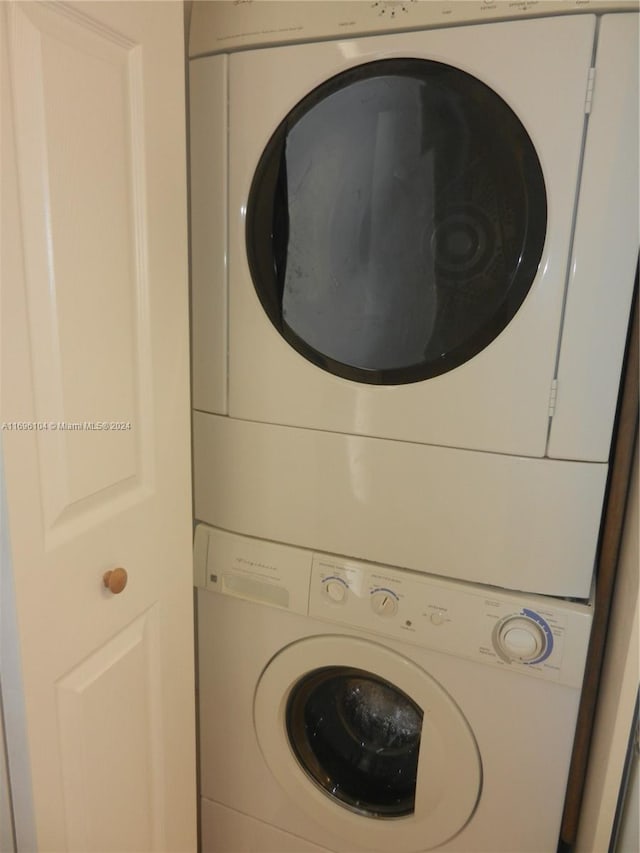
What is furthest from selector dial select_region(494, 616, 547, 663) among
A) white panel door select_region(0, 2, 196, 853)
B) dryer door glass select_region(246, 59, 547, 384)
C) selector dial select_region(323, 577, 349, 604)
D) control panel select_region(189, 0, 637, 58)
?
Answer: control panel select_region(189, 0, 637, 58)

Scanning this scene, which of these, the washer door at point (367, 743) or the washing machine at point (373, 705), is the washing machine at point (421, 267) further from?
the washer door at point (367, 743)

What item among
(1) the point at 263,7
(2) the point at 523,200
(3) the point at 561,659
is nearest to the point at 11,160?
(1) the point at 263,7

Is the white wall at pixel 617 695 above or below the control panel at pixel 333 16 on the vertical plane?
below

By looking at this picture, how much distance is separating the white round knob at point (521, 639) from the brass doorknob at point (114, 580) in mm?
627

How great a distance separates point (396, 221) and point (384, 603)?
0.67 meters

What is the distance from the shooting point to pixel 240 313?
107 centimetres

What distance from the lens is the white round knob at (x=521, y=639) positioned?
0.98 meters

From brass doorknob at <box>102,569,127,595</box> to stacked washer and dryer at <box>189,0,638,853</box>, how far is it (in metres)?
0.34

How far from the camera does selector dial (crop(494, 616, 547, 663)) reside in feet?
3.22

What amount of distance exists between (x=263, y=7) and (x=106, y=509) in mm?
837

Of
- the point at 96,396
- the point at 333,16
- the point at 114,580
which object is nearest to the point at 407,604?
the point at 114,580

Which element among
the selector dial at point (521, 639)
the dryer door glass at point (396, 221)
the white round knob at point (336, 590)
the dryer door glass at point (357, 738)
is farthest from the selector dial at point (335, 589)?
the dryer door glass at point (396, 221)

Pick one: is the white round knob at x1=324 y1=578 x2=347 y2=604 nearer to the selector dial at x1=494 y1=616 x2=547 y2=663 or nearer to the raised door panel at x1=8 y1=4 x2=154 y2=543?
the selector dial at x1=494 y1=616 x2=547 y2=663

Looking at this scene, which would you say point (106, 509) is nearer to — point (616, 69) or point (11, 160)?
point (11, 160)
